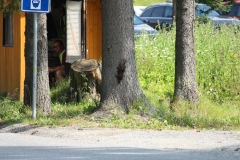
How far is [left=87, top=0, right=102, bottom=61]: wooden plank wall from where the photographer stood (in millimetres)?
19797

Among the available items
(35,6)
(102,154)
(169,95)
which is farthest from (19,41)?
(102,154)

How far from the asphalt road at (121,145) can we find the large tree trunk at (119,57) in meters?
1.42

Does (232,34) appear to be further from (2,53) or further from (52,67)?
(2,53)

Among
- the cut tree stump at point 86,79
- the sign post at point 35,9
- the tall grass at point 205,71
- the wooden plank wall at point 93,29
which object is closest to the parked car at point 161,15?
the tall grass at point 205,71

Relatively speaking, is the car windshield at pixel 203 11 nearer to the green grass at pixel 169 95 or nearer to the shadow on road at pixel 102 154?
the green grass at pixel 169 95

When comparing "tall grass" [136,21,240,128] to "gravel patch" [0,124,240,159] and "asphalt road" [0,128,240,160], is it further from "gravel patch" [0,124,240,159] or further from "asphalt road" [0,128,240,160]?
"asphalt road" [0,128,240,160]

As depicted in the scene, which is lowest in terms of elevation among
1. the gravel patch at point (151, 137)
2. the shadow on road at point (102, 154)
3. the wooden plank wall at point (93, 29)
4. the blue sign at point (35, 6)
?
the gravel patch at point (151, 137)

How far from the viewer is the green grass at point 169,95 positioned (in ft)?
46.2

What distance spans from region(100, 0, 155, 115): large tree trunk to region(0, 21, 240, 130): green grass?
245 millimetres

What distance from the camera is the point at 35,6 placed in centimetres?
1380

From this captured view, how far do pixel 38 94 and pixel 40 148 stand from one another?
4073 millimetres

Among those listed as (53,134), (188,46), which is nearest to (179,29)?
(188,46)

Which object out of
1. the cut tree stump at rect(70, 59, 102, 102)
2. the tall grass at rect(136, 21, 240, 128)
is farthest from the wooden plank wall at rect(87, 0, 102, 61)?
the cut tree stump at rect(70, 59, 102, 102)

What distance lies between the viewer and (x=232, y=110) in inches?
665
